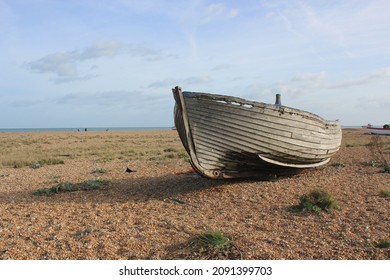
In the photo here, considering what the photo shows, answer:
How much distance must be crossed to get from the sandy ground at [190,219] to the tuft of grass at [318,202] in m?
0.18

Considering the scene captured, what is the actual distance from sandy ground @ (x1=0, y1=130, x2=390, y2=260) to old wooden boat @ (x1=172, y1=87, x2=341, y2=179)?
27.4 inches

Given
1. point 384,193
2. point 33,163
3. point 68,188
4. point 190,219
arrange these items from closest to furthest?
point 190,219
point 384,193
point 68,188
point 33,163

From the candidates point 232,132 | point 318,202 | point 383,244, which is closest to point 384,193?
point 318,202

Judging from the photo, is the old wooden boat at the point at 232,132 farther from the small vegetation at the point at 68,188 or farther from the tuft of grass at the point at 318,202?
the small vegetation at the point at 68,188

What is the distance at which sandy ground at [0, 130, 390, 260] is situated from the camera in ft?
17.0

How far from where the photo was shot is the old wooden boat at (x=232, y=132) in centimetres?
849

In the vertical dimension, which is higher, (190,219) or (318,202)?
(318,202)

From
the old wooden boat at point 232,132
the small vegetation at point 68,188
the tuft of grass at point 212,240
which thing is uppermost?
the old wooden boat at point 232,132

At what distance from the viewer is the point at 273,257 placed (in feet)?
15.9

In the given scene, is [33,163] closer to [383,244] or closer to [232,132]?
[232,132]

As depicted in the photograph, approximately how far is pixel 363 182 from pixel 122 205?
6.36 meters

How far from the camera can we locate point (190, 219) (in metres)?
6.86

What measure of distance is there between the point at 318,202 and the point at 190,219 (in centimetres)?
257

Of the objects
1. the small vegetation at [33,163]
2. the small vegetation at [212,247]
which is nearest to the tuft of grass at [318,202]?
the small vegetation at [212,247]
